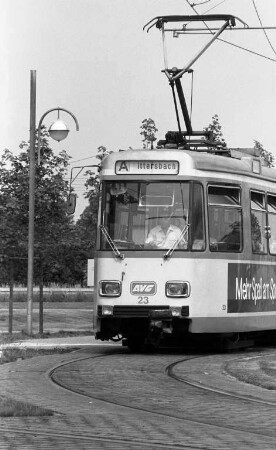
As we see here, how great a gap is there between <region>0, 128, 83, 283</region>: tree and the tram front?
910cm

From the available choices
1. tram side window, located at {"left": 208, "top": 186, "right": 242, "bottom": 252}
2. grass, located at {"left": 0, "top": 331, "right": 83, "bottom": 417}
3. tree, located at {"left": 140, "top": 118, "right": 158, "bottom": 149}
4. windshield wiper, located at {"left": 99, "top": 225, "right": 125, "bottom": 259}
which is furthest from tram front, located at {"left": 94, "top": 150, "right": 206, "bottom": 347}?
tree, located at {"left": 140, "top": 118, "right": 158, "bottom": 149}

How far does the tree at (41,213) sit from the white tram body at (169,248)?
8983mm

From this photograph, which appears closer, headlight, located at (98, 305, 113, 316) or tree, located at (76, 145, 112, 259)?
headlight, located at (98, 305, 113, 316)

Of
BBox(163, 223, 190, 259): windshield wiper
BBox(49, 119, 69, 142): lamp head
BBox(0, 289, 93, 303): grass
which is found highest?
BBox(49, 119, 69, 142): lamp head

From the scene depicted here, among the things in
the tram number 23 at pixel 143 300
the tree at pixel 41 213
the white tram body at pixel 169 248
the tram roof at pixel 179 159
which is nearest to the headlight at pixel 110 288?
the white tram body at pixel 169 248

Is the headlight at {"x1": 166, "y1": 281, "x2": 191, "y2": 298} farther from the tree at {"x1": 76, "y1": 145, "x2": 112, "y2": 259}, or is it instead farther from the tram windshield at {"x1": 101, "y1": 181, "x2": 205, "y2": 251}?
the tree at {"x1": 76, "y1": 145, "x2": 112, "y2": 259}

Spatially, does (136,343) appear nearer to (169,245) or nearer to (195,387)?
(169,245)

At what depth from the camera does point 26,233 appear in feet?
100

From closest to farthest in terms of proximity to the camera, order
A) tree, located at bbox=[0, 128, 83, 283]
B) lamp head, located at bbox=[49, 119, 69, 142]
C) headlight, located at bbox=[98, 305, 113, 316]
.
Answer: headlight, located at bbox=[98, 305, 113, 316], lamp head, located at bbox=[49, 119, 69, 142], tree, located at bbox=[0, 128, 83, 283]

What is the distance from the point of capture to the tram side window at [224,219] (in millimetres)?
20094

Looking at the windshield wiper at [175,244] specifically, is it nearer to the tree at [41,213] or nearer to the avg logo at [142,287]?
the avg logo at [142,287]

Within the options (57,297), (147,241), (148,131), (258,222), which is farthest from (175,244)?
(57,297)

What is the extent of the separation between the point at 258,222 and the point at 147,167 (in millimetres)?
2626

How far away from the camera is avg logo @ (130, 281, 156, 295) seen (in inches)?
766
